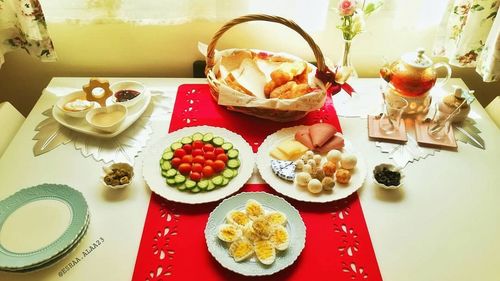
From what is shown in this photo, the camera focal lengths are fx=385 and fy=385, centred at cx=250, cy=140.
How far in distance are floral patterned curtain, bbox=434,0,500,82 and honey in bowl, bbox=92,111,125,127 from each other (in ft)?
3.85

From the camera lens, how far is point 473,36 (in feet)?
4.38

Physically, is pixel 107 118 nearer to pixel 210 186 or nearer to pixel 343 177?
pixel 210 186

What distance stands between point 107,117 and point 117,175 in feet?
0.85

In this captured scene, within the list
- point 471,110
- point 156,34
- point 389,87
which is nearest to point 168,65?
point 156,34

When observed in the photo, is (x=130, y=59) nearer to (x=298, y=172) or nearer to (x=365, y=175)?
(x=298, y=172)

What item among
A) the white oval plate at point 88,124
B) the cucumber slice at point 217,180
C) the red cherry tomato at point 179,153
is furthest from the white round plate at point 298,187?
the white oval plate at point 88,124

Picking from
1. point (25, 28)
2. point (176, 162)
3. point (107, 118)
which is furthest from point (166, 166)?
point (25, 28)

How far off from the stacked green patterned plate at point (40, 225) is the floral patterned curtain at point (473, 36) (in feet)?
4.34

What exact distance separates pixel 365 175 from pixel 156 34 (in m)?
0.95

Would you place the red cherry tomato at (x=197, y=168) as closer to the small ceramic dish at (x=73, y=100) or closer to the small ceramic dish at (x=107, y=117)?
the small ceramic dish at (x=107, y=117)

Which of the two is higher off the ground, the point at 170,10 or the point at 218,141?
the point at 170,10

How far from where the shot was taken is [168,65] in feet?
5.22

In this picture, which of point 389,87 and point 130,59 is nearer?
point 389,87

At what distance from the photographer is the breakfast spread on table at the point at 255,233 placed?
34.9 inches
